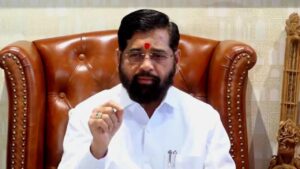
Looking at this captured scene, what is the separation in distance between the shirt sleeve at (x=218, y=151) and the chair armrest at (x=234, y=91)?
0.22 m

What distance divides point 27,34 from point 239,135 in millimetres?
1126

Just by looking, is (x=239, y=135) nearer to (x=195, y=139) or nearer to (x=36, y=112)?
(x=195, y=139)

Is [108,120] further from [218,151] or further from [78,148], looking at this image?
[218,151]

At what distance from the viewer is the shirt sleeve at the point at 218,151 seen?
1592 mm

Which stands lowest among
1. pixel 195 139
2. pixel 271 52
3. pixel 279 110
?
pixel 279 110

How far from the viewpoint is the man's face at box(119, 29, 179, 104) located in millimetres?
1542

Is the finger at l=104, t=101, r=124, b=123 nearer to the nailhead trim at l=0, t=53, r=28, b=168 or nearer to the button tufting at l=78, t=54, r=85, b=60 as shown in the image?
the nailhead trim at l=0, t=53, r=28, b=168

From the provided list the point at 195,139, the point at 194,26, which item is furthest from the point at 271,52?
the point at 195,139

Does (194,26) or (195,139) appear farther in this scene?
(194,26)

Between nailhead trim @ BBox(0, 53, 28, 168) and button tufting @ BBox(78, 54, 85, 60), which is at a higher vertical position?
Result: button tufting @ BBox(78, 54, 85, 60)

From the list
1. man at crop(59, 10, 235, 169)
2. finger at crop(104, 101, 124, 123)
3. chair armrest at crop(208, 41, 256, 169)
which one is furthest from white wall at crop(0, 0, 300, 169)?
finger at crop(104, 101, 124, 123)

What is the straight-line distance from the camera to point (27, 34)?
7.31ft

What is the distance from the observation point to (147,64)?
60.0 inches

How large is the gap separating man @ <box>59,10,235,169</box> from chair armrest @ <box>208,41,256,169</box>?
0.64ft
